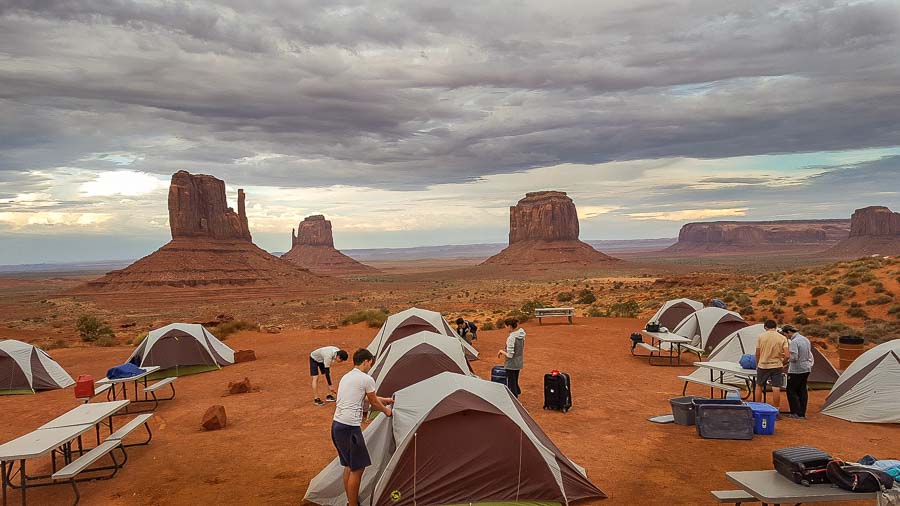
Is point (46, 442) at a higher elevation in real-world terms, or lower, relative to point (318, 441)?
higher

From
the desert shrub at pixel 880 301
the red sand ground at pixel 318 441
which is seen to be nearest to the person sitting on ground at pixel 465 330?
the red sand ground at pixel 318 441

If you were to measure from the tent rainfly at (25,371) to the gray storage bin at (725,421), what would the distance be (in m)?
18.3

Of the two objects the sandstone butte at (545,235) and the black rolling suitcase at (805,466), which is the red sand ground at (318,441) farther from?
the sandstone butte at (545,235)

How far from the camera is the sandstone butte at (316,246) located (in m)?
174

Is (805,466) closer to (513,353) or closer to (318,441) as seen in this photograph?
(513,353)

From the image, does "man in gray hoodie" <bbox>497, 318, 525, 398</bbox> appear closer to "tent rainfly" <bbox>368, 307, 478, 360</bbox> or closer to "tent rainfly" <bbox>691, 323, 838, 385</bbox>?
"tent rainfly" <bbox>691, 323, 838, 385</bbox>

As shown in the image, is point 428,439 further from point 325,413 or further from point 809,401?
point 809,401

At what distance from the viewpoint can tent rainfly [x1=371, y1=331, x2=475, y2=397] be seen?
42.5 ft

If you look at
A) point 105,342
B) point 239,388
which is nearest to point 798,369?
point 239,388

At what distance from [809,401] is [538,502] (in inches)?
373

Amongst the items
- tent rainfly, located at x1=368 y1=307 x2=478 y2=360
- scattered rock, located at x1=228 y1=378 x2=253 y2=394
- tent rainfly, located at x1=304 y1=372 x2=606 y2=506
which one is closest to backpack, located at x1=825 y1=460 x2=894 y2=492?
tent rainfly, located at x1=304 y1=372 x2=606 y2=506

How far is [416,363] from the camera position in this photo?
13086 mm

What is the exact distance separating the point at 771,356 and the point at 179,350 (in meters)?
17.1

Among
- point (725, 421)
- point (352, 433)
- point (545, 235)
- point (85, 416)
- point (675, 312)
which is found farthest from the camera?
point (545, 235)
